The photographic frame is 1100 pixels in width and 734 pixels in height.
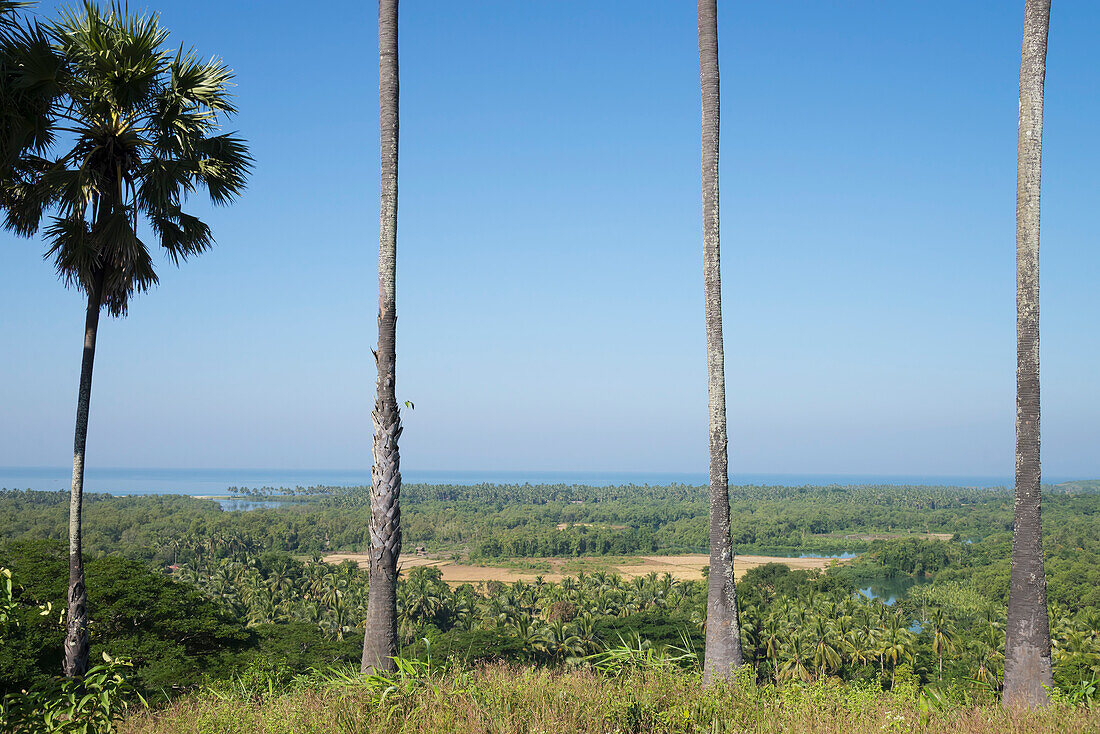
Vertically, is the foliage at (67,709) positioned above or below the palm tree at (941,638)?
above

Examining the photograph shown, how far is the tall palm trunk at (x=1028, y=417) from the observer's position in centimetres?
800

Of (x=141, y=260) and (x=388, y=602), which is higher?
(x=141, y=260)

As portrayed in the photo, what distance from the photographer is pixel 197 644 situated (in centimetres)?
1892

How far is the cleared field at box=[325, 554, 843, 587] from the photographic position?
8012 cm

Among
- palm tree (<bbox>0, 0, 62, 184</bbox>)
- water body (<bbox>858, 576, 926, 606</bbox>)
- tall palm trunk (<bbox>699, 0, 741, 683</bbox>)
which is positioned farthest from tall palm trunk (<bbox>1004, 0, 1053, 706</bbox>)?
water body (<bbox>858, 576, 926, 606</bbox>)

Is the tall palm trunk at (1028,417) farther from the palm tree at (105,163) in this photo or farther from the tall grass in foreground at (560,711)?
the palm tree at (105,163)

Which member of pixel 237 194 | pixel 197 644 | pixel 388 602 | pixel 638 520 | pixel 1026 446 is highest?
pixel 237 194

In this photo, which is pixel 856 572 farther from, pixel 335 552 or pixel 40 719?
pixel 40 719

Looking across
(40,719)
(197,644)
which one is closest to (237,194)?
(40,719)

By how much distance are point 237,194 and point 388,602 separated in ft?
22.6

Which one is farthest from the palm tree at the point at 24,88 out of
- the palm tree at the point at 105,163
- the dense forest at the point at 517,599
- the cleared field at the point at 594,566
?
the cleared field at the point at 594,566

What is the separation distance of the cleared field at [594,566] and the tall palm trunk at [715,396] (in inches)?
2633

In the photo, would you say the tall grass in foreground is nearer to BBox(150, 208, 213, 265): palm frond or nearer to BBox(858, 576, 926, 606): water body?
BBox(150, 208, 213, 265): palm frond

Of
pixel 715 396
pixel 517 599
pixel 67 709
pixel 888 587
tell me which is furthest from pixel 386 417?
pixel 888 587
